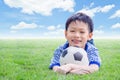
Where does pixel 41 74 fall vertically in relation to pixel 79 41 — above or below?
below

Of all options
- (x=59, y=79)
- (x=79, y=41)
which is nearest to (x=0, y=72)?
(x=59, y=79)

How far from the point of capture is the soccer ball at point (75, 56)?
604cm

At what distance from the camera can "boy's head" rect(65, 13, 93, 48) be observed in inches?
245

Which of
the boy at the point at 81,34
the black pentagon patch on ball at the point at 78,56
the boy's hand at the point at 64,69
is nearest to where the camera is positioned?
the boy's hand at the point at 64,69

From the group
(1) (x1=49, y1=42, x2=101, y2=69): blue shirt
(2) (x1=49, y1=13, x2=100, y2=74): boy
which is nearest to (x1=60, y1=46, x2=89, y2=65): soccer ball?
(2) (x1=49, y1=13, x2=100, y2=74): boy

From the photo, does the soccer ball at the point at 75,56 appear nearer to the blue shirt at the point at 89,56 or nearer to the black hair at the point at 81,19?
the blue shirt at the point at 89,56

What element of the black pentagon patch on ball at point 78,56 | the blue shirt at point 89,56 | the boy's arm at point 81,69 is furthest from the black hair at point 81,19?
the boy's arm at point 81,69

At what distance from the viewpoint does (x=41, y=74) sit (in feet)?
18.2

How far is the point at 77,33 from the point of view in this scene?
624cm

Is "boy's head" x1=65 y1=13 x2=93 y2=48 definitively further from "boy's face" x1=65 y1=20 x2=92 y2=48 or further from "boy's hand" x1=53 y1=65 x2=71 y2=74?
"boy's hand" x1=53 y1=65 x2=71 y2=74

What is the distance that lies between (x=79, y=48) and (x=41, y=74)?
1.14m

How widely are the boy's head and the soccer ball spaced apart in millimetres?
240

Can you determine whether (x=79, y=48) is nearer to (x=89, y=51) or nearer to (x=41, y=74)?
(x=89, y=51)

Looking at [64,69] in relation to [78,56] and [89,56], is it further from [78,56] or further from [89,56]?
[89,56]
